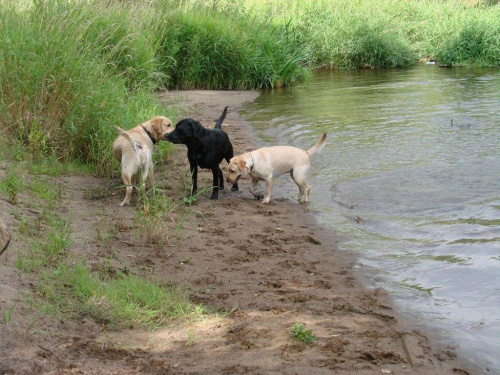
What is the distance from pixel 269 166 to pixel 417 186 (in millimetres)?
2073

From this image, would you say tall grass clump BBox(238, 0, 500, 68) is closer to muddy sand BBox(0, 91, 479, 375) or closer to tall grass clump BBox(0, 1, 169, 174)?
tall grass clump BBox(0, 1, 169, 174)

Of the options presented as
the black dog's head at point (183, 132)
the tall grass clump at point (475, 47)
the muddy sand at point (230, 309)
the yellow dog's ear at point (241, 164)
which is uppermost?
the tall grass clump at point (475, 47)

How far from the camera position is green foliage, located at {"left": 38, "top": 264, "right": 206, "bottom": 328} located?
476 centimetres

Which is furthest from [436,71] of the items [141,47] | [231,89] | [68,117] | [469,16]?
[68,117]

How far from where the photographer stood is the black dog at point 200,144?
27.5 ft

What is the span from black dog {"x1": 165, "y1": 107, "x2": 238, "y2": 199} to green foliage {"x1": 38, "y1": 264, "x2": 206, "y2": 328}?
129 inches

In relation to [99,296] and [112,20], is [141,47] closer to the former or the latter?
[112,20]

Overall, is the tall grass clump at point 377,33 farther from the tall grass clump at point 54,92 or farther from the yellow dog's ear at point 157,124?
the yellow dog's ear at point 157,124

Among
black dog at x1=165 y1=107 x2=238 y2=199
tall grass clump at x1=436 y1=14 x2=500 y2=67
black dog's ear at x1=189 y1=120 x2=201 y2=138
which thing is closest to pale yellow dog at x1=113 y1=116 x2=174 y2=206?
black dog at x1=165 y1=107 x2=238 y2=199

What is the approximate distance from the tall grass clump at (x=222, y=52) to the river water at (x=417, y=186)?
89 cm

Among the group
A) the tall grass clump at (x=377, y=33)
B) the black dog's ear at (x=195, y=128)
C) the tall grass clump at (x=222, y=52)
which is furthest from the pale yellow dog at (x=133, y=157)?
the tall grass clump at (x=377, y=33)

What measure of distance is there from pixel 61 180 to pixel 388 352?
5.16 metres

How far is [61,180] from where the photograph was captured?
331 inches

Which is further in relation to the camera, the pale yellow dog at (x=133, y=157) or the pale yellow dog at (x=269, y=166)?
the pale yellow dog at (x=269, y=166)
